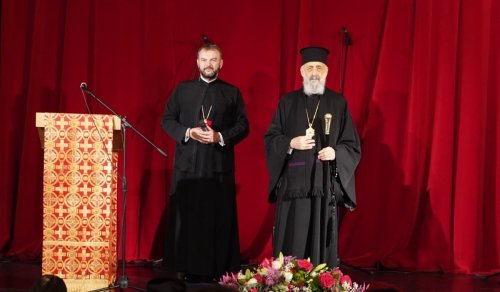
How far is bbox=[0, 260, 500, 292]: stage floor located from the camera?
20.1 feet

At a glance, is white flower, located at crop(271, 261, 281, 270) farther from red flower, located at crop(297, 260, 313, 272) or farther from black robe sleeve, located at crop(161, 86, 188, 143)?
black robe sleeve, located at crop(161, 86, 188, 143)

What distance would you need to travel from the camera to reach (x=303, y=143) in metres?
5.41

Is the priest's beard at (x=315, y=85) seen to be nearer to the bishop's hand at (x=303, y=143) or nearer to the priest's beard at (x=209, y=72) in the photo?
the bishop's hand at (x=303, y=143)

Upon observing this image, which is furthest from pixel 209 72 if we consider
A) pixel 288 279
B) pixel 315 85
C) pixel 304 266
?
pixel 288 279

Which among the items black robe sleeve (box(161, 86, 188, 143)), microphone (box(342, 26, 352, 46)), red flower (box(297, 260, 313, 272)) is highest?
microphone (box(342, 26, 352, 46))

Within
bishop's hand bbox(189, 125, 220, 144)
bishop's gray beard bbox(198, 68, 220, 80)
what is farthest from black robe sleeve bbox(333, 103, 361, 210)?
bishop's gray beard bbox(198, 68, 220, 80)

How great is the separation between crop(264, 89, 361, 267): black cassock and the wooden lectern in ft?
4.52

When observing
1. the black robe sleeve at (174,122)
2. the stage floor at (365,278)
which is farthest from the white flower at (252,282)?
the black robe sleeve at (174,122)

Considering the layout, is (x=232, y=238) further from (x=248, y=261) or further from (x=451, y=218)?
(x=451, y=218)

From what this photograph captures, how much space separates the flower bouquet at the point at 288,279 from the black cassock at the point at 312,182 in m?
2.21

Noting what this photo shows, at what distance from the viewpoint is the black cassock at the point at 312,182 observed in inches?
221

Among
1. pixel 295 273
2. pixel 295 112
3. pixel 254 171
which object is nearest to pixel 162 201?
pixel 254 171

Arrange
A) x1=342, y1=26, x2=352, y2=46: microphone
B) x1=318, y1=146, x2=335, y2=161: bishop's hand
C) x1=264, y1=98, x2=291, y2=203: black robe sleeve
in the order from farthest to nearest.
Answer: x1=342, y1=26, x2=352, y2=46: microphone → x1=264, y1=98, x2=291, y2=203: black robe sleeve → x1=318, y1=146, x2=335, y2=161: bishop's hand

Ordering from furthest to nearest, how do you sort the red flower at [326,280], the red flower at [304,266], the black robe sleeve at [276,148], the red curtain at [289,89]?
the red curtain at [289,89] → the black robe sleeve at [276,148] → the red flower at [304,266] → the red flower at [326,280]
